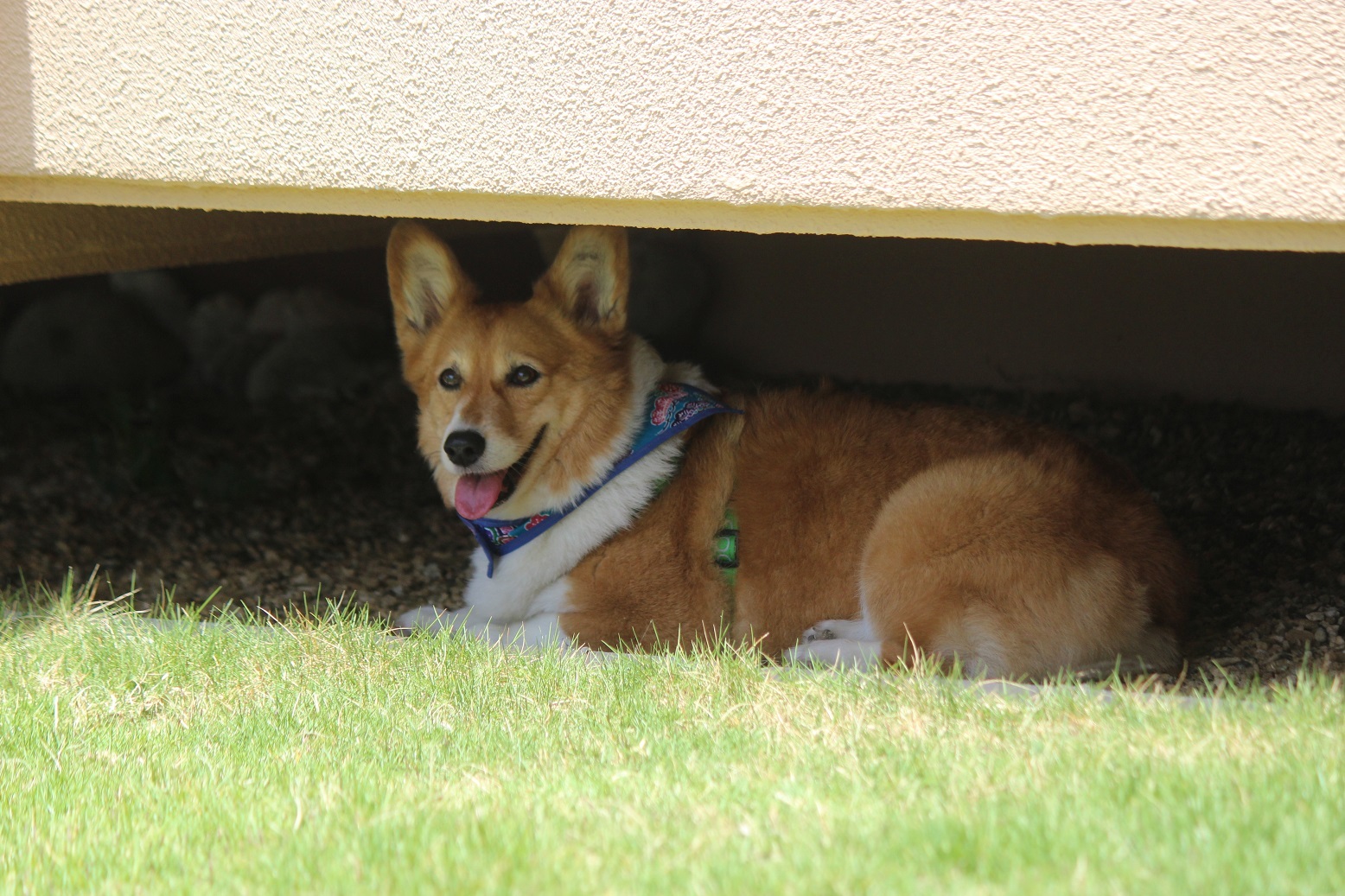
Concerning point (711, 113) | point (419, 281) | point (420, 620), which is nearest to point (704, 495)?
point (420, 620)

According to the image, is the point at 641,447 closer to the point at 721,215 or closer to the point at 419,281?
the point at 419,281

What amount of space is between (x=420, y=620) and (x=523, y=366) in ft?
2.92

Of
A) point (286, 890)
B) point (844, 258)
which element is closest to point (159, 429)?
point (844, 258)

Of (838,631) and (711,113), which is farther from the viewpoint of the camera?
(838,631)

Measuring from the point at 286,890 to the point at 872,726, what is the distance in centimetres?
114

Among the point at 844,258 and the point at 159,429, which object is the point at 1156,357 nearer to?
the point at 844,258

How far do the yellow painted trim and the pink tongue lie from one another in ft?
2.63

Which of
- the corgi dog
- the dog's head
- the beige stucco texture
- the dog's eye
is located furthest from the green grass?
the beige stucco texture

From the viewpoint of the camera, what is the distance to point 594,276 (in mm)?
3574

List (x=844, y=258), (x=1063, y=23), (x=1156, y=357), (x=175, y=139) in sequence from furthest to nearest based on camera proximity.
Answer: (x=844, y=258)
(x=1156, y=357)
(x=175, y=139)
(x=1063, y=23)

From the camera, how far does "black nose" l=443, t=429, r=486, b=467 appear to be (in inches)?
128

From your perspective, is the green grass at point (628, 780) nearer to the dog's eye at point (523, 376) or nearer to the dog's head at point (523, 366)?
the dog's head at point (523, 366)

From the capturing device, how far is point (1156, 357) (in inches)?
227

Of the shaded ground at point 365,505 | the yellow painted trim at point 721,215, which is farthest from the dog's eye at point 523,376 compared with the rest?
the shaded ground at point 365,505
